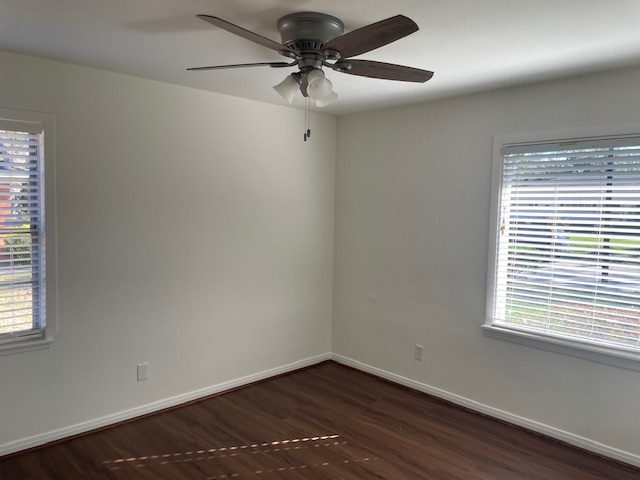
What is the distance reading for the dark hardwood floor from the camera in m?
2.66

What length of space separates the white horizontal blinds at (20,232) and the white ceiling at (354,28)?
1.86 feet

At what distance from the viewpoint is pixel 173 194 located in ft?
11.1

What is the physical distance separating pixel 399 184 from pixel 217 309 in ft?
6.19

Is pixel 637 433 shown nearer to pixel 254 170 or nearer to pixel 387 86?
pixel 387 86

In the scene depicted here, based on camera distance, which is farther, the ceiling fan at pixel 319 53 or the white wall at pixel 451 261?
the white wall at pixel 451 261

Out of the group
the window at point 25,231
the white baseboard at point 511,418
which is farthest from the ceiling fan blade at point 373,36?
the white baseboard at point 511,418

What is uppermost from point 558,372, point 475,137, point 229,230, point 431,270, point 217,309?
point 475,137

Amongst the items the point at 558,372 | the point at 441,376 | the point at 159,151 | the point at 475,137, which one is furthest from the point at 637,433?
the point at 159,151

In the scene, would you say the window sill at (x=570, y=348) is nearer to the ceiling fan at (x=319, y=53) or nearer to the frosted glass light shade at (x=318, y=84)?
the ceiling fan at (x=319, y=53)

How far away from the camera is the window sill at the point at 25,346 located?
2.72 m

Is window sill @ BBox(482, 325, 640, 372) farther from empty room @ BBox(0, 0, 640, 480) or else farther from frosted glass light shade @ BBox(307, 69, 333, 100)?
frosted glass light shade @ BBox(307, 69, 333, 100)

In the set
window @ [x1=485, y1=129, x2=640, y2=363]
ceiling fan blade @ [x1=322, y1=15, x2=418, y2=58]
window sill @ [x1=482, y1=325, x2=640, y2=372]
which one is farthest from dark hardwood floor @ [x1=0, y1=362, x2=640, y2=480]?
ceiling fan blade @ [x1=322, y1=15, x2=418, y2=58]

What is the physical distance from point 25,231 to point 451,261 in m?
3.00

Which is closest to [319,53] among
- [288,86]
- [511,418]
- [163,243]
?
[288,86]
